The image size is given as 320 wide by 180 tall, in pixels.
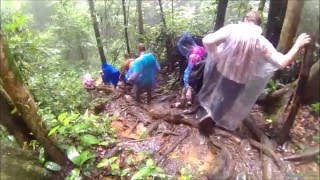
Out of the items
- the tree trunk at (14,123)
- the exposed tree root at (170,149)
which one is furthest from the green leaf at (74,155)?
the exposed tree root at (170,149)

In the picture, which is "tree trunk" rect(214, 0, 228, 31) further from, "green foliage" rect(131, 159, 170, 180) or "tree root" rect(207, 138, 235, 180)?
"green foliage" rect(131, 159, 170, 180)

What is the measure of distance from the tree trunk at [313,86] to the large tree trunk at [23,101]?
2765 mm

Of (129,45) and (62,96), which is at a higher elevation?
(62,96)

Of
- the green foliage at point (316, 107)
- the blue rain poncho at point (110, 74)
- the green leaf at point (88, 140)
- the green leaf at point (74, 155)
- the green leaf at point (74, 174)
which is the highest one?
the green foliage at point (316, 107)

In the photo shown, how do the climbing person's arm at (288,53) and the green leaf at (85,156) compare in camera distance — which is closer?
the climbing person's arm at (288,53)

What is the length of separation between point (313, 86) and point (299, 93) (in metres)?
0.22

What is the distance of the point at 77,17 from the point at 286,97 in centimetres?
929

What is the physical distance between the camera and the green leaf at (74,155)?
3.64 meters

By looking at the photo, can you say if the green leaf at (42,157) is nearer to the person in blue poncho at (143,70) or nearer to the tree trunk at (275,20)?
the person in blue poncho at (143,70)

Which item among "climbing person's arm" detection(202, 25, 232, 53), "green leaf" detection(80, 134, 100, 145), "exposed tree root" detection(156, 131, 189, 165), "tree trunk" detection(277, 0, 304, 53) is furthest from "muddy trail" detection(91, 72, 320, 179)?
"climbing person's arm" detection(202, 25, 232, 53)

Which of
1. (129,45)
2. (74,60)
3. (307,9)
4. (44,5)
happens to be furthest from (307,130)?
(44,5)

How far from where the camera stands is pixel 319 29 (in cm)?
255

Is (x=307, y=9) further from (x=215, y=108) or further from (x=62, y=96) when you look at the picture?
(x=62, y=96)

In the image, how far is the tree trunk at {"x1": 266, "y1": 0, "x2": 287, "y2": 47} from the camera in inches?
189
